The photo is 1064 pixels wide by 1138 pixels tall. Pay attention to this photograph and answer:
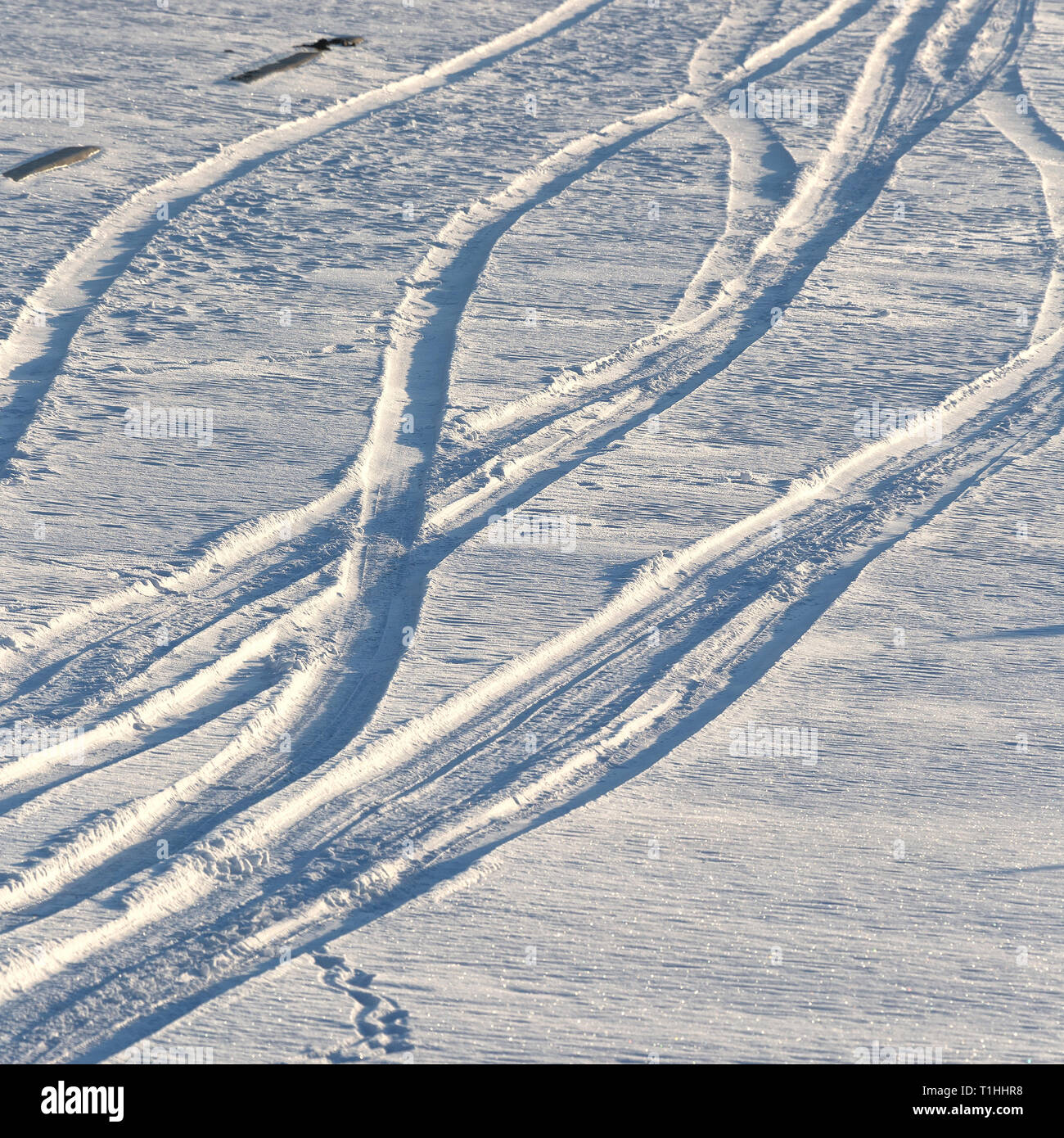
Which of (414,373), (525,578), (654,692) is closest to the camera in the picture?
(654,692)

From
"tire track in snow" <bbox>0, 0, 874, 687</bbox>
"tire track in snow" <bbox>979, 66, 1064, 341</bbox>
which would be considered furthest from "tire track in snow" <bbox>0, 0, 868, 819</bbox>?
"tire track in snow" <bbox>979, 66, 1064, 341</bbox>

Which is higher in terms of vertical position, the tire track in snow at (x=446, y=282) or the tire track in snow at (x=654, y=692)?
the tire track in snow at (x=446, y=282)

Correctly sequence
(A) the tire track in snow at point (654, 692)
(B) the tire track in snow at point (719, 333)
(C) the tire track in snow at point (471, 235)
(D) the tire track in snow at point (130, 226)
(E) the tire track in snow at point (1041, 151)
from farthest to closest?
1. (E) the tire track in snow at point (1041, 151)
2. (D) the tire track in snow at point (130, 226)
3. (B) the tire track in snow at point (719, 333)
4. (C) the tire track in snow at point (471, 235)
5. (A) the tire track in snow at point (654, 692)

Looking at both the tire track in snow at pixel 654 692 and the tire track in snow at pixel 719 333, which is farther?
the tire track in snow at pixel 719 333

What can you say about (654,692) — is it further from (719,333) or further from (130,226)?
(130,226)

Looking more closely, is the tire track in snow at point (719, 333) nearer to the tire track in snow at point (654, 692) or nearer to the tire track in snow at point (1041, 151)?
the tire track in snow at point (1041, 151)

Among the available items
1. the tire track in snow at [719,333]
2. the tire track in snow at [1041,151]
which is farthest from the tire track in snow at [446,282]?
the tire track in snow at [1041,151]

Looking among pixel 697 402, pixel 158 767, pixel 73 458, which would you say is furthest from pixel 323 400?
pixel 158 767

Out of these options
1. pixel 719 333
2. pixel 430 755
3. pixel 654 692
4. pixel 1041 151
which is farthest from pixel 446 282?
pixel 1041 151

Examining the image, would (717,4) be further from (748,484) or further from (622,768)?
(622,768)
